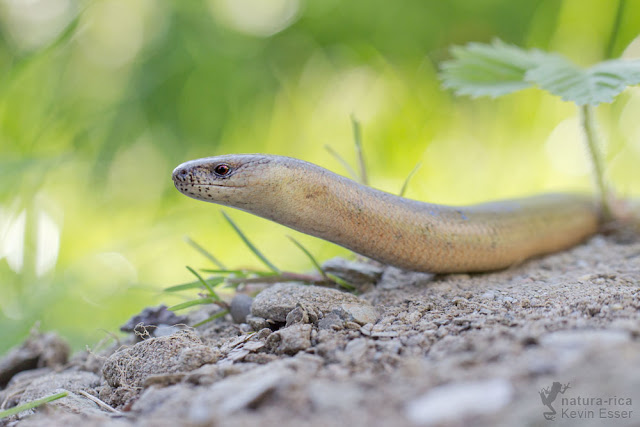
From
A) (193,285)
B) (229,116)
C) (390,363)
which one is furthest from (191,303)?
(229,116)

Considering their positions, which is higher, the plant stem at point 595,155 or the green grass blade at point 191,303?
the plant stem at point 595,155

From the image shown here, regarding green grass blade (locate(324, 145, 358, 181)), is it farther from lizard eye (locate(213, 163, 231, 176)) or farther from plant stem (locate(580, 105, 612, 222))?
plant stem (locate(580, 105, 612, 222))

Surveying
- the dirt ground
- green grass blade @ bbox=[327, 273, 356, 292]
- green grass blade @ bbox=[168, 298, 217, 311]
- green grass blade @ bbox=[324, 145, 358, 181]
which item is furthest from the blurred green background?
the dirt ground

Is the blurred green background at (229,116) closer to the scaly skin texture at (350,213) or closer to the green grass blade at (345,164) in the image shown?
the green grass blade at (345,164)

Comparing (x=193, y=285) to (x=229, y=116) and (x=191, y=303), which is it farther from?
(x=229, y=116)

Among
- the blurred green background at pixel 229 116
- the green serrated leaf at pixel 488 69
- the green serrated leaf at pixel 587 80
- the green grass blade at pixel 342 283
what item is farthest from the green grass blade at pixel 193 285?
the blurred green background at pixel 229 116

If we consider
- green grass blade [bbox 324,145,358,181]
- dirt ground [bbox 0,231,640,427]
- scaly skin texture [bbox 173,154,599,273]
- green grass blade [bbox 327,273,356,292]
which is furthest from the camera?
green grass blade [bbox 324,145,358,181]
